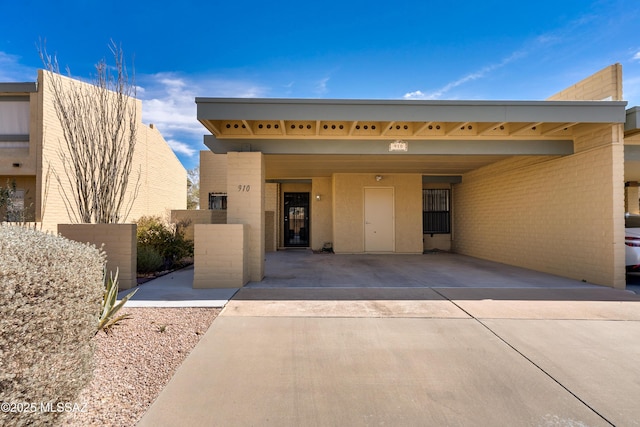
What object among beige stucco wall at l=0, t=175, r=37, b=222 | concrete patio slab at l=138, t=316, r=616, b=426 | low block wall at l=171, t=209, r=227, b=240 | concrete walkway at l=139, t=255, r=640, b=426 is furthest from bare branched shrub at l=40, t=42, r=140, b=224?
beige stucco wall at l=0, t=175, r=37, b=222

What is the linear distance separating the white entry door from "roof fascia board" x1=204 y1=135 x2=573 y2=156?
16.5 ft

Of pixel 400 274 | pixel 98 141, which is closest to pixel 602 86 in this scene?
pixel 400 274

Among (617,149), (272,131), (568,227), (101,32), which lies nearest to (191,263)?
(272,131)

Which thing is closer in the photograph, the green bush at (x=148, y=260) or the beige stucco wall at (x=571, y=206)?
the beige stucco wall at (x=571, y=206)

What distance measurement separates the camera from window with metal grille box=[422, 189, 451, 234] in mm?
13891

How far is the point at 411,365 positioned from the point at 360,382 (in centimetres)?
63

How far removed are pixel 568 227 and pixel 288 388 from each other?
7.75m

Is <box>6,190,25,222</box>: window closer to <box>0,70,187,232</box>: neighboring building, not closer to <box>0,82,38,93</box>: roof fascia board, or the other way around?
<box>0,70,187,232</box>: neighboring building

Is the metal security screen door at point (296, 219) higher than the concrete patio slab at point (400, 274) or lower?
higher

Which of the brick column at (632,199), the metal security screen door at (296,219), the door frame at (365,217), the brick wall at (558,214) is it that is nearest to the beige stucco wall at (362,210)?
the door frame at (365,217)

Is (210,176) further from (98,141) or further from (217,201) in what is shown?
(98,141)

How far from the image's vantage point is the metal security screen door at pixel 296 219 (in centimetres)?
1521

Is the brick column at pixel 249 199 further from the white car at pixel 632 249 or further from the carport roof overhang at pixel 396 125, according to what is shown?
the white car at pixel 632 249

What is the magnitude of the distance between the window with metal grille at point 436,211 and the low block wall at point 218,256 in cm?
968
